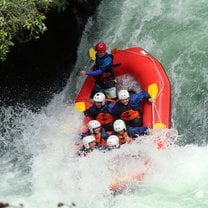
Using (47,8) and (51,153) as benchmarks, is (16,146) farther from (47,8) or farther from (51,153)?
(47,8)

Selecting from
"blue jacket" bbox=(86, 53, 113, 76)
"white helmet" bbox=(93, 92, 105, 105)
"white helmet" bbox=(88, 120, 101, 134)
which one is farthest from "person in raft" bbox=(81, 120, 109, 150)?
"blue jacket" bbox=(86, 53, 113, 76)

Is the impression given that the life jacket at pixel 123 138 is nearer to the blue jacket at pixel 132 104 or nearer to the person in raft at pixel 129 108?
the person in raft at pixel 129 108

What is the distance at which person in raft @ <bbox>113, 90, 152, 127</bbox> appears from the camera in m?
9.09

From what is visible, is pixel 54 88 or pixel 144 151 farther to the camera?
pixel 54 88

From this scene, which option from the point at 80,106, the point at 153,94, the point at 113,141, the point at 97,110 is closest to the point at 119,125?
the point at 113,141

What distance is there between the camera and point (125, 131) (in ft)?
28.3

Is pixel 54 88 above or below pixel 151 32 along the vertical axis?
below

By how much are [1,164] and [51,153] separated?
2.94 feet

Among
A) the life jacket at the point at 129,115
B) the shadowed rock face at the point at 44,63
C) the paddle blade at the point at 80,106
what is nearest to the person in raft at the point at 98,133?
the life jacket at the point at 129,115

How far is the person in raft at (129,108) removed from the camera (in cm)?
909

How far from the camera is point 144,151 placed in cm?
832

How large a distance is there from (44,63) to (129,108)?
9.66ft

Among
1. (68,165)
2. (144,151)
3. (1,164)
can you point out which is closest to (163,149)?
(144,151)

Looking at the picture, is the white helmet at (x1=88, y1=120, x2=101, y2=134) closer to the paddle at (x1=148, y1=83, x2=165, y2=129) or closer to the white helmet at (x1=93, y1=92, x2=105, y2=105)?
the white helmet at (x1=93, y1=92, x2=105, y2=105)
